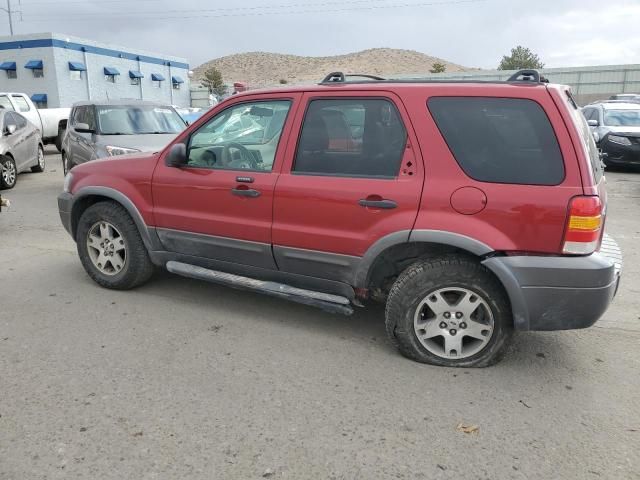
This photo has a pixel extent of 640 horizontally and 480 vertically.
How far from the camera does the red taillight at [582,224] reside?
2.98m

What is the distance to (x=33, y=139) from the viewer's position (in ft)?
39.3

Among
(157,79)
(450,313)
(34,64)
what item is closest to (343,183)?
(450,313)

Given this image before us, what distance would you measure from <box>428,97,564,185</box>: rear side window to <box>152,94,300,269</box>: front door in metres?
1.19

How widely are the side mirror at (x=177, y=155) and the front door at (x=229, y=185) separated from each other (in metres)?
0.06

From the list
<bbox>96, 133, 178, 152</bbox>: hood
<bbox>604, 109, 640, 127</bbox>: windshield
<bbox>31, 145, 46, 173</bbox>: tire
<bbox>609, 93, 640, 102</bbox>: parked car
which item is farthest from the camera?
<bbox>609, 93, 640, 102</bbox>: parked car

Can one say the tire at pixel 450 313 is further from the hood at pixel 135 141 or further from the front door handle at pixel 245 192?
the hood at pixel 135 141

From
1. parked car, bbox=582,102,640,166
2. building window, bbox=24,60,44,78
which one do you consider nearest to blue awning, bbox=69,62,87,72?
building window, bbox=24,60,44,78

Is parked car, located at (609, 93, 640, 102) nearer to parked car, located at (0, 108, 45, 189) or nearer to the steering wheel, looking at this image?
parked car, located at (0, 108, 45, 189)

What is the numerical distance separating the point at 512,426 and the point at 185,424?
5.79ft

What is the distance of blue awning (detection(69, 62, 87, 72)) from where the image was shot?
106 ft

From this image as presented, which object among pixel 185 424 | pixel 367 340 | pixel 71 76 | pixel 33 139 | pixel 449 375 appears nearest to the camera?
pixel 185 424

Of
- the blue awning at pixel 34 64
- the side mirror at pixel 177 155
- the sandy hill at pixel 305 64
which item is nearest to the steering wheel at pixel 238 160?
Result: the side mirror at pixel 177 155

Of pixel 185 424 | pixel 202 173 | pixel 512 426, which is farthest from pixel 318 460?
pixel 202 173

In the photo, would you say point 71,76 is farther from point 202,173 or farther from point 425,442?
point 425,442
